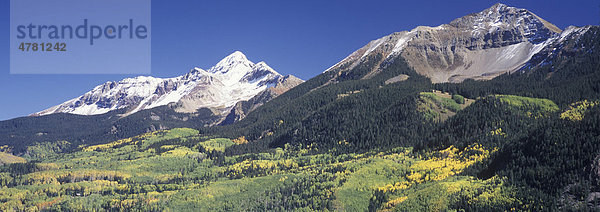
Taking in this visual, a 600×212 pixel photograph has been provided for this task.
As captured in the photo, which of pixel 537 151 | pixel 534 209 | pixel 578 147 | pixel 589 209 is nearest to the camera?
pixel 589 209

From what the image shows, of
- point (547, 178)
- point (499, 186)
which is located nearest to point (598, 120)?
point (547, 178)

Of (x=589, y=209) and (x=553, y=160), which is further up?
(x=553, y=160)

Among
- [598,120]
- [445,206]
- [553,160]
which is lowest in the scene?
[445,206]

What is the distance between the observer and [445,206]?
629ft

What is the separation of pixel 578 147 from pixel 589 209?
31149 millimetres

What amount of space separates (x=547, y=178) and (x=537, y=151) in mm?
19822

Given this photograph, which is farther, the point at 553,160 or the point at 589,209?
the point at 553,160

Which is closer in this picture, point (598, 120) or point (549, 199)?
point (549, 199)

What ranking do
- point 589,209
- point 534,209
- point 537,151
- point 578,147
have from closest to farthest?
point 589,209 < point 534,209 < point 578,147 < point 537,151

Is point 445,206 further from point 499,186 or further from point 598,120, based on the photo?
point 598,120

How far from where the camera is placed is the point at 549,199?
172m

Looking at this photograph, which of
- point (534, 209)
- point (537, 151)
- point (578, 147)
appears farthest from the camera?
point (537, 151)

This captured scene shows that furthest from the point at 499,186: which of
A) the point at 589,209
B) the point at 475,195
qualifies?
the point at 589,209

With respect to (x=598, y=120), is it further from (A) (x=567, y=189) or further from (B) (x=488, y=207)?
(B) (x=488, y=207)
